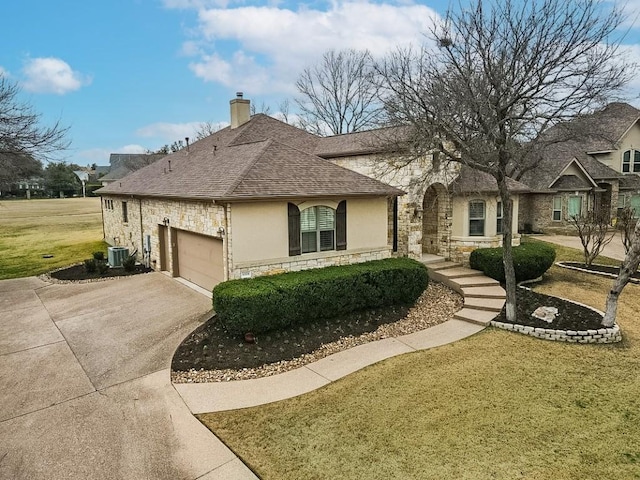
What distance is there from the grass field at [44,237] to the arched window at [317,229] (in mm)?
12680

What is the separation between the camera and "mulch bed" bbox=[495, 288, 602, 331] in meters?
9.81

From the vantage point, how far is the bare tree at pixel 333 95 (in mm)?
34969

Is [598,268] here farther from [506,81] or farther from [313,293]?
[313,293]

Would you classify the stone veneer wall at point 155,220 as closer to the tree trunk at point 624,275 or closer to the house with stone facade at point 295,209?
the house with stone facade at point 295,209

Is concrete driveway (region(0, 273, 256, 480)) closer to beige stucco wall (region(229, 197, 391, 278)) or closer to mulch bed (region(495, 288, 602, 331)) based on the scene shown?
beige stucco wall (region(229, 197, 391, 278))

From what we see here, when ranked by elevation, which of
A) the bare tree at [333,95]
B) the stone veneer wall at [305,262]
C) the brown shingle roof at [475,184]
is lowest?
the stone veneer wall at [305,262]

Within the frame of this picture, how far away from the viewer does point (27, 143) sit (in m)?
14.8

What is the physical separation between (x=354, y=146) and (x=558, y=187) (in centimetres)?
1637

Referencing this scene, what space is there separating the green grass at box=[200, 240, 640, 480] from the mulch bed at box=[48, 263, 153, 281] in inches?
445

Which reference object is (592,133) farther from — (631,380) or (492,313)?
(631,380)

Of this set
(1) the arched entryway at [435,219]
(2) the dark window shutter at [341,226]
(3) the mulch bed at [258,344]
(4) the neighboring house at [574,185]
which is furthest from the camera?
(4) the neighboring house at [574,185]

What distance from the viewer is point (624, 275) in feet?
31.0

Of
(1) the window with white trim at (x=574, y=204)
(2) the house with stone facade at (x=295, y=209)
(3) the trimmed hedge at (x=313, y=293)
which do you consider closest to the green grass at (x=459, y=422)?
(3) the trimmed hedge at (x=313, y=293)

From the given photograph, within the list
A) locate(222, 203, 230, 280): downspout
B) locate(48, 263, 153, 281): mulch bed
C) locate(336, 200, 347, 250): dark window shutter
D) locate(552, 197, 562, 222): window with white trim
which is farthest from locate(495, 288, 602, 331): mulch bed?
locate(552, 197, 562, 222): window with white trim
